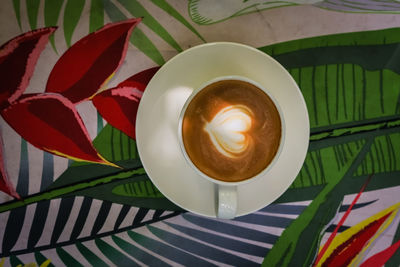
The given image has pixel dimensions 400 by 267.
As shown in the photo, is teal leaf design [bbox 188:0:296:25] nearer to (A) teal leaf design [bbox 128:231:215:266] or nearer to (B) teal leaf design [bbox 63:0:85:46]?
(B) teal leaf design [bbox 63:0:85:46]

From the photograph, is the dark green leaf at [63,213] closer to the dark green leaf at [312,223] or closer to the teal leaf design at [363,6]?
the dark green leaf at [312,223]

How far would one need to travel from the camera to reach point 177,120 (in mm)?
679

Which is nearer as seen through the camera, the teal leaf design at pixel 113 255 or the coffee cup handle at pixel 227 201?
the coffee cup handle at pixel 227 201

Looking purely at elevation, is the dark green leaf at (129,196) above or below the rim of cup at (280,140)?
below

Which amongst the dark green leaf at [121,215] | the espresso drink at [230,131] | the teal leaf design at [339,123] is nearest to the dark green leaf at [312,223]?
the teal leaf design at [339,123]

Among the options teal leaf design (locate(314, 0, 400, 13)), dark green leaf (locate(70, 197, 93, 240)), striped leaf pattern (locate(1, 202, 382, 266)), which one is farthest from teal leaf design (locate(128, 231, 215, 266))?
teal leaf design (locate(314, 0, 400, 13))

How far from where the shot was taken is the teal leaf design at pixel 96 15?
0.78m

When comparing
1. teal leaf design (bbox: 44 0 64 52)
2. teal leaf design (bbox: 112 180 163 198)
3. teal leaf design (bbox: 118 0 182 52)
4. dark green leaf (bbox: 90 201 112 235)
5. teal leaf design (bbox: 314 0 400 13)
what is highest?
teal leaf design (bbox: 314 0 400 13)

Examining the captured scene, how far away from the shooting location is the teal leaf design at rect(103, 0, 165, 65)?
2.57 ft

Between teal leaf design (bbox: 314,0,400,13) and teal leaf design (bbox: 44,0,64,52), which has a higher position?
teal leaf design (bbox: 314,0,400,13)

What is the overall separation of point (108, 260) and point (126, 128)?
32cm

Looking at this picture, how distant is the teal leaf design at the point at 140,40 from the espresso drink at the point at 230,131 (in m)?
0.21

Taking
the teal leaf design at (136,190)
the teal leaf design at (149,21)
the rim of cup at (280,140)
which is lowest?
the teal leaf design at (136,190)

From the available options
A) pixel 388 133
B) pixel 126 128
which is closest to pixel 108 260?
pixel 126 128
